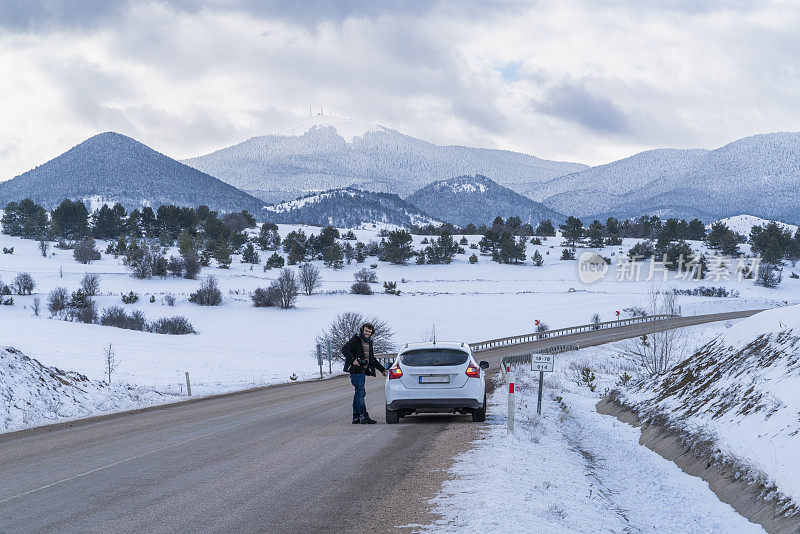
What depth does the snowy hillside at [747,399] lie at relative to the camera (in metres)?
9.30

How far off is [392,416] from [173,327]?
200 feet

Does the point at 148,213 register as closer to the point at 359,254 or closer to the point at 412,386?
the point at 359,254

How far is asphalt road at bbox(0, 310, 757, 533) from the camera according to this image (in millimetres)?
7312

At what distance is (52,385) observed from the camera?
19.3 meters

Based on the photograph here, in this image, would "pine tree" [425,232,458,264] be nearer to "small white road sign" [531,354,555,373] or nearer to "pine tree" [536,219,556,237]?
"pine tree" [536,219,556,237]

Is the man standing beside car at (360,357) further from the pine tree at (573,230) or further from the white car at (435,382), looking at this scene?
the pine tree at (573,230)

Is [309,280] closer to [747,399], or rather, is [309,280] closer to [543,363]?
[543,363]

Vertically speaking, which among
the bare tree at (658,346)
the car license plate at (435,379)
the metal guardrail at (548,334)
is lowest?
the metal guardrail at (548,334)

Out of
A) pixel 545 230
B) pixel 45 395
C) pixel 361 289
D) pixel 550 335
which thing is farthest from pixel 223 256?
pixel 45 395

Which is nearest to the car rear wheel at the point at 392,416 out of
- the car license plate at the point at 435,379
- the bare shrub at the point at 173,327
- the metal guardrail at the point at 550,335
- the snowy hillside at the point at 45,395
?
the car license plate at the point at 435,379

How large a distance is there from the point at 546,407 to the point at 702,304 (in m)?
68.9

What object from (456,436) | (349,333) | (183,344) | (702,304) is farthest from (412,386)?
(702,304)

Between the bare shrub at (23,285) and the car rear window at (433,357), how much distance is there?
87861 mm

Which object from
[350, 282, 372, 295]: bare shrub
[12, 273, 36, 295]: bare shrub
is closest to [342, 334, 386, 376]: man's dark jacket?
[12, 273, 36, 295]: bare shrub
